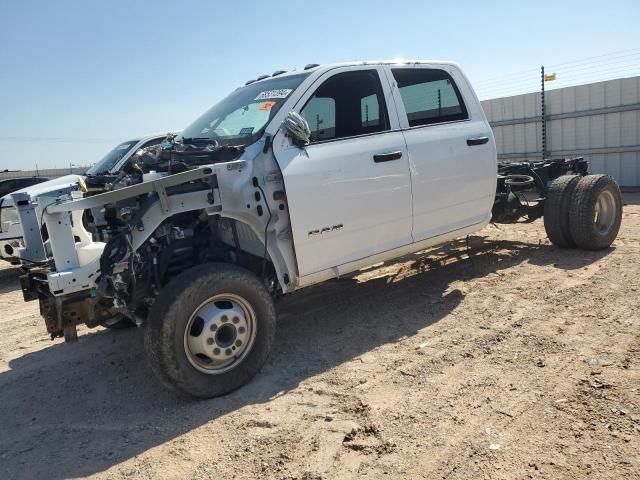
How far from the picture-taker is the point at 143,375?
4.26 meters

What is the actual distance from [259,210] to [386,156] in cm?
129

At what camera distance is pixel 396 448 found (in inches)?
115

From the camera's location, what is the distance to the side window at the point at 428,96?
4.98 m

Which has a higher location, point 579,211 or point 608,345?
point 579,211

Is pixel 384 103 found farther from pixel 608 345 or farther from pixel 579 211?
pixel 579 211

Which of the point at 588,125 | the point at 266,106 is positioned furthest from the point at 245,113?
the point at 588,125

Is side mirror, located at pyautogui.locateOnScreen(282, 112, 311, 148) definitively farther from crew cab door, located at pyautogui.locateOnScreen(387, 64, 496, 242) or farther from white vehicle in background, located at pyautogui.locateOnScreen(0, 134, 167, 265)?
white vehicle in background, located at pyautogui.locateOnScreen(0, 134, 167, 265)

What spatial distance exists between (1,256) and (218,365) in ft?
19.5

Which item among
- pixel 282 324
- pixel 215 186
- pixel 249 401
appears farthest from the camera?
pixel 282 324

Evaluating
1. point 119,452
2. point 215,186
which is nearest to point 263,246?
point 215,186

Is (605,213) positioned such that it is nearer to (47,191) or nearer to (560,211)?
(560,211)

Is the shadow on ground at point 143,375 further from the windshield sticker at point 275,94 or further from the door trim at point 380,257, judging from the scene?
the windshield sticker at point 275,94

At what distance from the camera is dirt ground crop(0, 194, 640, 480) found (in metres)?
2.83

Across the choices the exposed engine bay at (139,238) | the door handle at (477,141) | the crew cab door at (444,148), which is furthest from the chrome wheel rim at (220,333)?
the door handle at (477,141)
